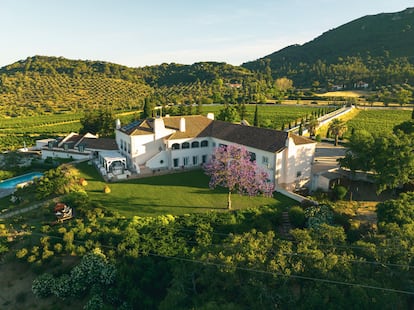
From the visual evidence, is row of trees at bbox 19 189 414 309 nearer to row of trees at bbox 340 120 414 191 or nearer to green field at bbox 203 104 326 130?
row of trees at bbox 340 120 414 191

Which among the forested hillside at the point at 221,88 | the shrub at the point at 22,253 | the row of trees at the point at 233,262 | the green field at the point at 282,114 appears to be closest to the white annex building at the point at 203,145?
the row of trees at the point at 233,262

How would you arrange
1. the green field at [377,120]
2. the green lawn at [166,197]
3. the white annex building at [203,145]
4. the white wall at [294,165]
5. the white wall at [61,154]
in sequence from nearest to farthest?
1. the green lawn at [166,197]
2. the white wall at [294,165]
3. the white annex building at [203,145]
4. the white wall at [61,154]
5. the green field at [377,120]

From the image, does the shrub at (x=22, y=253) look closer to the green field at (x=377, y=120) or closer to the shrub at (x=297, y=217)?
the shrub at (x=297, y=217)

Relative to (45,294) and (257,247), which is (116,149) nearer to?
(45,294)

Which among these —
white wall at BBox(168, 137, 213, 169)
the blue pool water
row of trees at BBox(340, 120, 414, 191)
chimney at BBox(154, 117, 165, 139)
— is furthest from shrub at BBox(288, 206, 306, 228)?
the blue pool water

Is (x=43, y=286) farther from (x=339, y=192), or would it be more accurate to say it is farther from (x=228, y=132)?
(x=339, y=192)

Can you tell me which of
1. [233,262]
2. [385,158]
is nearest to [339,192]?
[385,158]

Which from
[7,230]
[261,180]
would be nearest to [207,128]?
[261,180]
